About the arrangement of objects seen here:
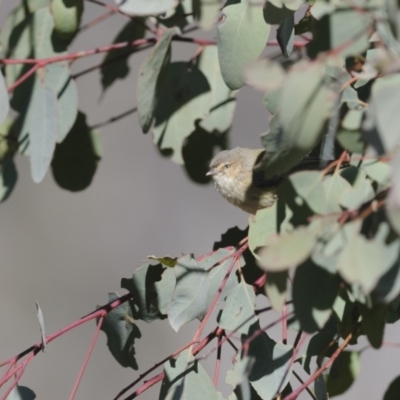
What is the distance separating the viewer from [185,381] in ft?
6.40

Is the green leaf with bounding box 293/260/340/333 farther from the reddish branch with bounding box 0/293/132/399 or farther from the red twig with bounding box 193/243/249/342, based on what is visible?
the reddish branch with bounding box 0/293/132/399

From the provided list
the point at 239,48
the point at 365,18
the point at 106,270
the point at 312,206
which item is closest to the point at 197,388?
the point at 312,206

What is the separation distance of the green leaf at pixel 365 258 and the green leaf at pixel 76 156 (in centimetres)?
160

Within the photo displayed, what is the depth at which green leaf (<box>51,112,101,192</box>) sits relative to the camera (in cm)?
270

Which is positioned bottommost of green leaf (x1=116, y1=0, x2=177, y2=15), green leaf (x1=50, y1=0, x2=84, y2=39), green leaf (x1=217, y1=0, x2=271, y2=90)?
green leaf (x1=217, y1=0, x2=271, y2=90)

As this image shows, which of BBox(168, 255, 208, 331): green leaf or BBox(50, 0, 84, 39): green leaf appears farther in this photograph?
BBox(50, 0, 84, 39): green leaf

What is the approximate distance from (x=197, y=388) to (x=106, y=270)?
4.33m

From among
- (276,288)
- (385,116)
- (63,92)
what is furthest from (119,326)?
(385,116)

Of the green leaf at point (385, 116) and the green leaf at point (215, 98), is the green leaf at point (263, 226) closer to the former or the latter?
the green leaf at point (385, 116)

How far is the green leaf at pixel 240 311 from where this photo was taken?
1.91m

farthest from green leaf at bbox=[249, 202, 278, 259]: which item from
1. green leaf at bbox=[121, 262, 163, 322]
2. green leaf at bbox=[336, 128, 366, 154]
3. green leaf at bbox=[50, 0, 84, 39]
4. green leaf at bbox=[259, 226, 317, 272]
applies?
green leaf at bbox=[50, 0, 84, 39]

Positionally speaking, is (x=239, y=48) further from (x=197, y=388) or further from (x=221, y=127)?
(x=197, y=388)

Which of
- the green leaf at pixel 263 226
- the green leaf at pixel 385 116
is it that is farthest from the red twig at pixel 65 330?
the green leaf at pixel 385 116

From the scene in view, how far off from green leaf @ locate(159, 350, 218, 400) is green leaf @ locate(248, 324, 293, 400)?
0.18 m
